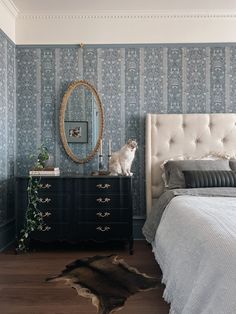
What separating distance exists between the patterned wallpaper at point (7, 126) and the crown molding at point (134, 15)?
54 cm

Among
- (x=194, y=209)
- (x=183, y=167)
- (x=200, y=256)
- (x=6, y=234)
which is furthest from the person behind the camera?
(x=6, y=234)

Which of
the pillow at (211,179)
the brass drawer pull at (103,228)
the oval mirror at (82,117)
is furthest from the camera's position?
the oval mirror at (82,117)

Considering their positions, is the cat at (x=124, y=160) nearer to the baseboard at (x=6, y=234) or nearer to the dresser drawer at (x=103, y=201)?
the dresser drawer at (x=103, y=201)

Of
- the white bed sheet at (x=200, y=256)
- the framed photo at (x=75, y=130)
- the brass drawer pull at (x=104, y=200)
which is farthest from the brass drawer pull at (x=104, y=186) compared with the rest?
the white bed sheet at (x=200, y=256)

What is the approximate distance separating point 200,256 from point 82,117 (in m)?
2.66

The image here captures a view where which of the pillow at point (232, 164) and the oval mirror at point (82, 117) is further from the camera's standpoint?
the oval mirror at point (82, 117)

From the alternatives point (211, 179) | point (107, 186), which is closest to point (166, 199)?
point (211, 179)

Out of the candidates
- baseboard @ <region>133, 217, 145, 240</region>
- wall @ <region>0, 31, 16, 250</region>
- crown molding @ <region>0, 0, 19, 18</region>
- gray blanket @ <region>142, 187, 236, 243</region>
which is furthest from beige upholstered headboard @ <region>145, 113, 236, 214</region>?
crown molding @ <region>0, 0, 19, 18</region>

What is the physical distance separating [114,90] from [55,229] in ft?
5.82

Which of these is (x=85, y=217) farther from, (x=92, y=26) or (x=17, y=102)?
(x=92, y=26)

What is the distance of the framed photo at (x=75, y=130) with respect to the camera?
3.90 metres

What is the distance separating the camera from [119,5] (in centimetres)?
370

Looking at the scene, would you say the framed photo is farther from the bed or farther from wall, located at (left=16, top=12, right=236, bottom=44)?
wall, located at (left=16, top=12, right=236, bottom=44)

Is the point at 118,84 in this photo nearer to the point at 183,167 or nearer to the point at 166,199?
the point at 183,167
